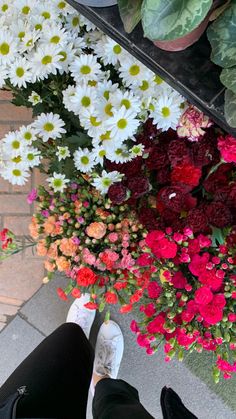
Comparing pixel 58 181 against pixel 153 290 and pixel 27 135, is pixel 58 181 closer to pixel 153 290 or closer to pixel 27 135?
pixel 27 135

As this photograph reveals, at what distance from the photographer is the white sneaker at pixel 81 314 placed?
65.6 inches

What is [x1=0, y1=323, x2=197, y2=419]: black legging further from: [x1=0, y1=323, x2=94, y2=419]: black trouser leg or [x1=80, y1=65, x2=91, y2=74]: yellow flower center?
[x1=80, y1=65, x2=91, y2=74]: yellow flower center

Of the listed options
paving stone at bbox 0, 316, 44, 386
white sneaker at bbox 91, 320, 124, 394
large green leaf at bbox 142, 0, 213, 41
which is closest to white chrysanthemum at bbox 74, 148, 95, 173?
large green leaf at bbox 142, 0, 213, 41

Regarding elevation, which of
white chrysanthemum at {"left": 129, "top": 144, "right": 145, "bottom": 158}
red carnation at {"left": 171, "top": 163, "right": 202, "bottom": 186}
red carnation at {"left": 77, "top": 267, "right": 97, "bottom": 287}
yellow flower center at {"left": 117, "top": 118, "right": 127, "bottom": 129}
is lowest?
red carnation at {"left": 77, "top": 267, "right": 97, "bottom": 287}

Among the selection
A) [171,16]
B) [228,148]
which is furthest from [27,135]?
Result: [171,16]

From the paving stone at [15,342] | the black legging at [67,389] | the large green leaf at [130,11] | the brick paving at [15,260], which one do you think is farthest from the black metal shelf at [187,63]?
the paving stone at [15,342]

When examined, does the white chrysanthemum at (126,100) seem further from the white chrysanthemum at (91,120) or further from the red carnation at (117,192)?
the red carnation at (117,192)

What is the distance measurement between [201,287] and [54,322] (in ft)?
2.88

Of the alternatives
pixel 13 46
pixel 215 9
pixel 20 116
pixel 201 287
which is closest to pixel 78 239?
pixel 201 287

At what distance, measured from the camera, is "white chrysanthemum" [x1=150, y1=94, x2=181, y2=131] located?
3.38 ft

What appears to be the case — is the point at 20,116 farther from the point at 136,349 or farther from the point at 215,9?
the point at 215,9

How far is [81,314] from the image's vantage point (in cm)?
167

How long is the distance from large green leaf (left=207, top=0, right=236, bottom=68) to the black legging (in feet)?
2.79

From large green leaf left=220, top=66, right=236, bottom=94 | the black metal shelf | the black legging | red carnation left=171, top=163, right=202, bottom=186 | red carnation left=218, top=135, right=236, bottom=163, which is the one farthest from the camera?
the black legging
